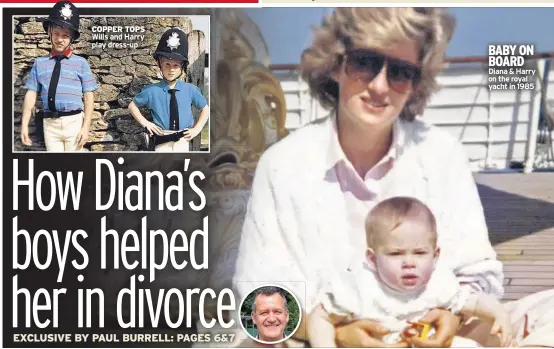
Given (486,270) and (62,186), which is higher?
(62,186)

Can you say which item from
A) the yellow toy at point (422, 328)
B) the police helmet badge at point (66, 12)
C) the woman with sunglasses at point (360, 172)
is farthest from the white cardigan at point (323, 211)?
the police helmet badge at point (66, 12)

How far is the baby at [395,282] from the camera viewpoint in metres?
5.11

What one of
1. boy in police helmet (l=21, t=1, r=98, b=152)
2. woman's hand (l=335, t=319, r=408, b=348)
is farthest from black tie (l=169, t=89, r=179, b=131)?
woman's hand (l=335, t=319, r=408, b=348)

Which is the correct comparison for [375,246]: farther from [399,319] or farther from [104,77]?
[104,77]

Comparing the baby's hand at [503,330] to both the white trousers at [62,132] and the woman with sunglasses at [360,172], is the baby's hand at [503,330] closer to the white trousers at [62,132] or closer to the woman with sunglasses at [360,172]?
the woman with sunglasses at [360,172]

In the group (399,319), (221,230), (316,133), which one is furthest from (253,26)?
(399,319)

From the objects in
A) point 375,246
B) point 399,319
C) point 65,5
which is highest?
point 65,5

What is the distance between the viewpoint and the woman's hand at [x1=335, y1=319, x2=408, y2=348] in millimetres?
5145

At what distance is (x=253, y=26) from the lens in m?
5.12

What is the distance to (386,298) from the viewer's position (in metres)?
5.13

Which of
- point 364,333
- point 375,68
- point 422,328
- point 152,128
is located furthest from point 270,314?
point 375,68

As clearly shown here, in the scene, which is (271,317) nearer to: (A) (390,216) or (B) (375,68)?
(A) (390,216)

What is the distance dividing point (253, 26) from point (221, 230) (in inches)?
38.1

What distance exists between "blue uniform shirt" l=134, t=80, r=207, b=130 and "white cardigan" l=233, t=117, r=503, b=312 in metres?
0.40
